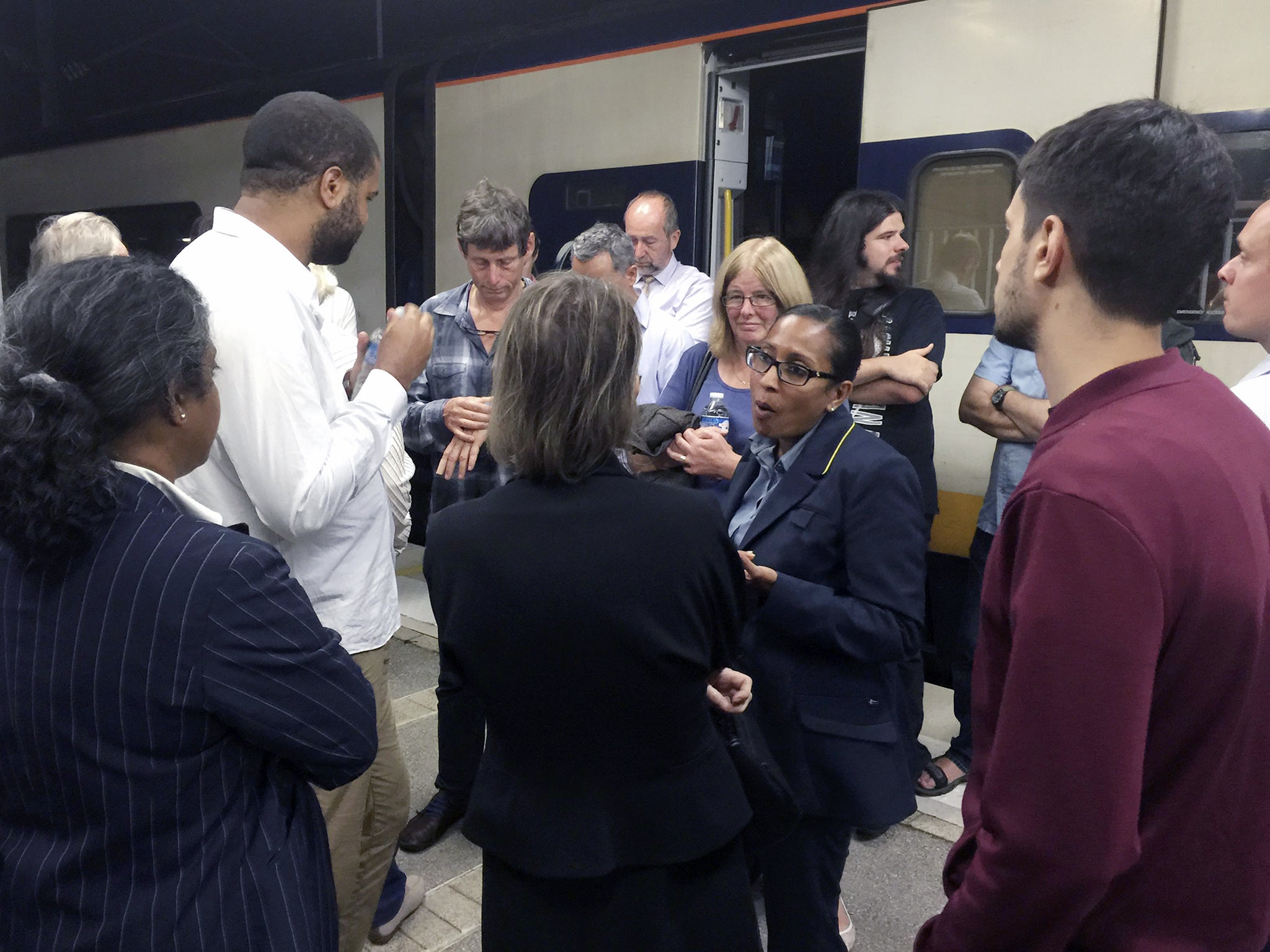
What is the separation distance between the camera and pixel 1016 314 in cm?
117

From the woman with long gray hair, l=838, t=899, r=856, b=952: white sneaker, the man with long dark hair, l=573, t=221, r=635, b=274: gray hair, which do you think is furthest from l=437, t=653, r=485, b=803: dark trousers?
l=573, t=221, r=635, b=274: gray hair

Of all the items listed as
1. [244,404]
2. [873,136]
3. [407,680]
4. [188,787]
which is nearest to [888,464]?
[244,404]

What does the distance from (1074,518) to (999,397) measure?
2.34 m

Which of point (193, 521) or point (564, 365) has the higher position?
point (564, 365)

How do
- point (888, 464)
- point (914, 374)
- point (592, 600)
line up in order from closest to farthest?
point (592, 600), point (888, 464), point (914, 374)

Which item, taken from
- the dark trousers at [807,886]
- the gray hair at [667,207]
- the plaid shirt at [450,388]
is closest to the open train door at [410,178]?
the gray hair at [667,207]

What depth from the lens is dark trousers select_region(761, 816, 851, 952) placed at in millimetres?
2102

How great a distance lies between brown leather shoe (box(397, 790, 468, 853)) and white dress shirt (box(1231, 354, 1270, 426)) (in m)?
2.34

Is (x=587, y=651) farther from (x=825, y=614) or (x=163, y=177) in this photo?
(x=163, y=177)

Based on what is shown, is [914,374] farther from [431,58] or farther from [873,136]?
[431,58]

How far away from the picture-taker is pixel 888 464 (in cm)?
203

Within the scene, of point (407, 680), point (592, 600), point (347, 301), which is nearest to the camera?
point (592, 600)

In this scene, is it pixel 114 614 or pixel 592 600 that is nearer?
pixel 114 614

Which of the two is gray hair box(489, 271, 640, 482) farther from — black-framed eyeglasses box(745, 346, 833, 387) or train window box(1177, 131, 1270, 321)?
train window box(1177, 131, 1270, 321)
